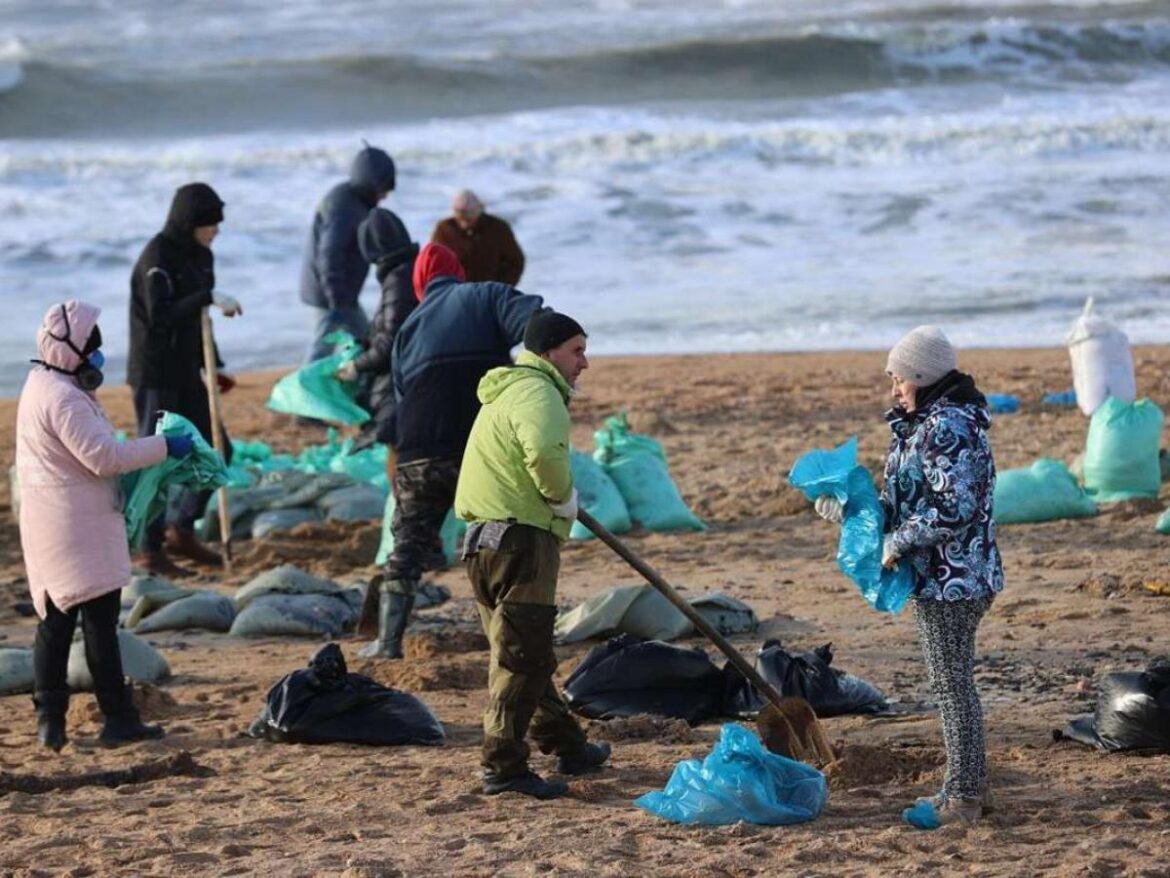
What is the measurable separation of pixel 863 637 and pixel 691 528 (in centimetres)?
256

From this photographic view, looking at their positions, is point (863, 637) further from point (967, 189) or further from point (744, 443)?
point (967, 189)

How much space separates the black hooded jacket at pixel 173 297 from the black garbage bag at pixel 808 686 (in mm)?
3904

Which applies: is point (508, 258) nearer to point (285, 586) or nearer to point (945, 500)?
point (285, 586)

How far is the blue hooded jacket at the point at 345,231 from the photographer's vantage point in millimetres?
12109

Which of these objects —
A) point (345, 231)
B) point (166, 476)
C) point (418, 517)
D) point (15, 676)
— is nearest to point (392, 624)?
point (418, 517)

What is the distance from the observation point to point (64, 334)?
23.5 feet

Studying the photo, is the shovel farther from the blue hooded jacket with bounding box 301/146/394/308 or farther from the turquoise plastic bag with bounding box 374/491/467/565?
the blue hooded jacket with bounding box 301/146/394/308

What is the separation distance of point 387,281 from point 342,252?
319 centimetres

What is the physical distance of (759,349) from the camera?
632 inches

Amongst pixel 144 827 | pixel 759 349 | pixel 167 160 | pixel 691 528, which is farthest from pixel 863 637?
pixel 167 160

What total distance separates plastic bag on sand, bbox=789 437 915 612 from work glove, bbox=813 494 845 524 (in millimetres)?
17

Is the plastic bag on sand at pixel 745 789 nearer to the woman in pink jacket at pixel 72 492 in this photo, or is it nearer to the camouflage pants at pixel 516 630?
the camouflage pants at pixel 516 630

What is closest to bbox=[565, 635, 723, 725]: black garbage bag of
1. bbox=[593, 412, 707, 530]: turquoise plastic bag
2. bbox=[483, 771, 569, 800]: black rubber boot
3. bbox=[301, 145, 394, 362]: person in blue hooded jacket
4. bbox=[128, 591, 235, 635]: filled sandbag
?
bbox=[483, 771, 569, 800]: black rubber boot

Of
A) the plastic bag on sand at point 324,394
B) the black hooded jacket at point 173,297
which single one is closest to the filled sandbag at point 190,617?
the black hooded jacket at point 173,297
